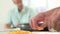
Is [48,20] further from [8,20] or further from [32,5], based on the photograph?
[8,20]

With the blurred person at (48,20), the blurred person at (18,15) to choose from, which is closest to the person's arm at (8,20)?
the blurred person at (18,15)

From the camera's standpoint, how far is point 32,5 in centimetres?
104

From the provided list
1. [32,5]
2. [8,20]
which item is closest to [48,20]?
[32,5]

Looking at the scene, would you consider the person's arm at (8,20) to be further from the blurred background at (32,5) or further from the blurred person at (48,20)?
the blurred person at (48,20)

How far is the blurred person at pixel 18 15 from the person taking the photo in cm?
106

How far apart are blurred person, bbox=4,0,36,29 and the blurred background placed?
0.04m

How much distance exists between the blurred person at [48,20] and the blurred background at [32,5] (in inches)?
1.7

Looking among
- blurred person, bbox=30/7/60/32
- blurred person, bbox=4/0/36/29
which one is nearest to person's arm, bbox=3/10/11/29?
blurred person, bbox=4/0/36/29

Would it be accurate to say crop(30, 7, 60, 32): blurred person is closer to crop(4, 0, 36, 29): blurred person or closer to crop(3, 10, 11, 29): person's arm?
crop(4, 0, 36, 29): blurred person

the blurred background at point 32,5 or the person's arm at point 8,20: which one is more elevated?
the blurred background at point 32,5

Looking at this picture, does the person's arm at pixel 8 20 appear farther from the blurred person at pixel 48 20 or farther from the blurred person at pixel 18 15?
the blurred person at pixel 48 20

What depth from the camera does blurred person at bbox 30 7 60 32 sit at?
3.26ft

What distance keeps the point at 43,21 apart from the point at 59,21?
0.13 m

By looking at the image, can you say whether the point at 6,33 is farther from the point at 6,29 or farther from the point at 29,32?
the point at 29,32
